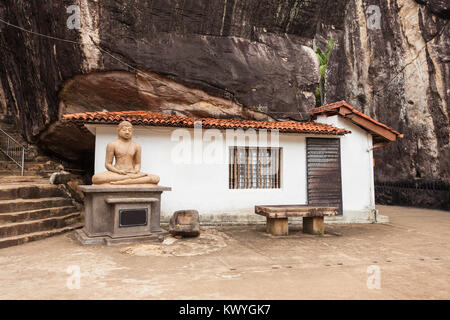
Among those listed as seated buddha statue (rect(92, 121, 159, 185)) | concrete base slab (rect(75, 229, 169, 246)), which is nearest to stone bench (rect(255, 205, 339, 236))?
concrete base slab (rect(75, 229, 169, 246))

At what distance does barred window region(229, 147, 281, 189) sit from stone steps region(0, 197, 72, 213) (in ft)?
16.6

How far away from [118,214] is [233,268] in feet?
10.2

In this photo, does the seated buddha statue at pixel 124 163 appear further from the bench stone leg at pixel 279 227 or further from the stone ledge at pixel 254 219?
the bench stone leg at pixel 279 227

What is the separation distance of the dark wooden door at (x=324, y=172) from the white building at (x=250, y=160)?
3 centimetres

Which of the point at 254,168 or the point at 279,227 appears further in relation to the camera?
the point at 254,168

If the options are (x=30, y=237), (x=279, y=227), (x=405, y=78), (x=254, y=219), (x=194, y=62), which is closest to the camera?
(x=30, y=237)

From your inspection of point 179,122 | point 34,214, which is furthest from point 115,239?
point 179,122

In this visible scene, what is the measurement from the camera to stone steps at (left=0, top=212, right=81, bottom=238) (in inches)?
255

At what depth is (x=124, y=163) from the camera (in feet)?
24.2

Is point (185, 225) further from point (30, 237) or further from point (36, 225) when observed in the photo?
point (36, 225)

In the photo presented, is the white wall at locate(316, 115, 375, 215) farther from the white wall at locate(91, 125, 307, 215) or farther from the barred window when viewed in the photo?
the barred window

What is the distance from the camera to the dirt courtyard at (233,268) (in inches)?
146
